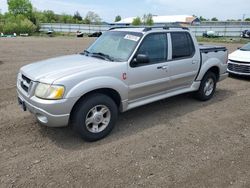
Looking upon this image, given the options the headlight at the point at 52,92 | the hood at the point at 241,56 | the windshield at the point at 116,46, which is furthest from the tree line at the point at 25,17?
the headlight at the point at 52,92

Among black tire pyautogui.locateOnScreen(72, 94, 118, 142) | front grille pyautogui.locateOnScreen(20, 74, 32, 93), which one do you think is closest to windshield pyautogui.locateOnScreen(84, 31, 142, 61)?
black tire pyautogui.locateOnScreen(72, 94, 118, 142)

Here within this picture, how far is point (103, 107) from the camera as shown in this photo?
3.83 metres

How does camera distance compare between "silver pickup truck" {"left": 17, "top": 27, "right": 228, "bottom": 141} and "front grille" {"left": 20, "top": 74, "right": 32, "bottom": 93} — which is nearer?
"silver pickup truck" {"left": 17, "top": 27, "right": 228, "bottom": 141}

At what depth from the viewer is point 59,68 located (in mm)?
3736

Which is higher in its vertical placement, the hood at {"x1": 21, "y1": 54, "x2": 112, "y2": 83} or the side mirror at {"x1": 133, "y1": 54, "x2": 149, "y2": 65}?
the side mirror at {"x1": 133, "y1": 54, "x2": 149, "y2": 65}

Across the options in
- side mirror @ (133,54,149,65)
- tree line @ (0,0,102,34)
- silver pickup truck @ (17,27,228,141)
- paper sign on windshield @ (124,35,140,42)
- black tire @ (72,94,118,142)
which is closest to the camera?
silver pickup truck @ (17,27,228,141)

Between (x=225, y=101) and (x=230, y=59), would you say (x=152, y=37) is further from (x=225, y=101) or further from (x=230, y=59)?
(x=230, y=59)

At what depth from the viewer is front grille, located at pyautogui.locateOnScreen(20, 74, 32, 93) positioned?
366 cm

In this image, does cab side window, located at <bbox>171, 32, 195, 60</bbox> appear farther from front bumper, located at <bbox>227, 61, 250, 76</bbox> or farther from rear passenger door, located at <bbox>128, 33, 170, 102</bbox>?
front bumper, located at <bbox>227, 61, 250, 76</bbox>

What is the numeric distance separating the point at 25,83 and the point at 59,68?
62 centimetres

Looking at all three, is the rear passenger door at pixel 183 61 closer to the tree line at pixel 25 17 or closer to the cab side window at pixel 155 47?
the cab side window at pixel 155 47

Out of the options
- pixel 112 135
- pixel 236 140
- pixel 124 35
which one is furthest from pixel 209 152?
pixel 124 35

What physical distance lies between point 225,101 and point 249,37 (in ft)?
109

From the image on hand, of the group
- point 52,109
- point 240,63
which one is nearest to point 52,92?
point 52,109
